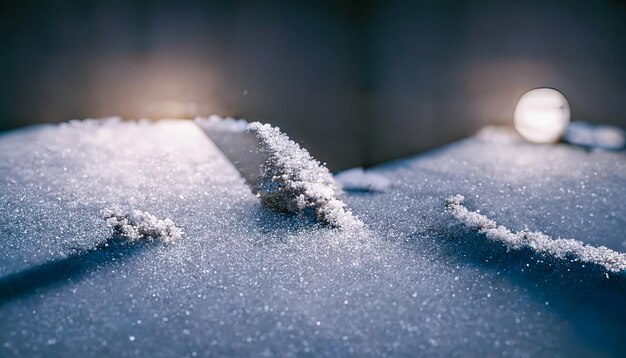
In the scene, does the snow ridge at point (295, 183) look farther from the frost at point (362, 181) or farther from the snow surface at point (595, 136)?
the snow surface at point (595, 136)

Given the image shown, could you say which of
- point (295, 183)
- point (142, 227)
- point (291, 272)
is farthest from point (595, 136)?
point (142, 227)

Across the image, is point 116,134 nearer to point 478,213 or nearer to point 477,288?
point 478,213

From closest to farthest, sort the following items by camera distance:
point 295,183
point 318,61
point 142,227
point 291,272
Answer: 1. point 291,272
2. point 142,227
3. point 295,183
4. point 318,61

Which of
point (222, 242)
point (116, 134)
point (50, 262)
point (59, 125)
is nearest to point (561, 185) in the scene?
point (222, 242)

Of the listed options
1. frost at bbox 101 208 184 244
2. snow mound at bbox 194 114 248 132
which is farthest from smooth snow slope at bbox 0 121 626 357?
snow mound at bbox 194 114 248 132

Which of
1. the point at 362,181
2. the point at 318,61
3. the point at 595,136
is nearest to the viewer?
the point at 362,181

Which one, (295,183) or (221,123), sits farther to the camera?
(221,123)

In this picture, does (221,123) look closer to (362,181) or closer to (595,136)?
(362,181)

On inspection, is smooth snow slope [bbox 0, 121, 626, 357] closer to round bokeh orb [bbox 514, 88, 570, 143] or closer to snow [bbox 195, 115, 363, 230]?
snow [bbox 195, 115, 363, 230]
